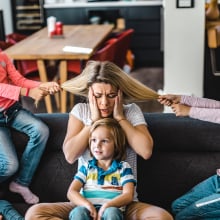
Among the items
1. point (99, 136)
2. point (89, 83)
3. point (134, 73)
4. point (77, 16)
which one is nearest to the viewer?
point (99, 136)

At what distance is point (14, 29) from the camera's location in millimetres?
7711

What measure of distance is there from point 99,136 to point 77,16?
5456mm

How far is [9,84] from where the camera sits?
Answer: 2838 millimetres

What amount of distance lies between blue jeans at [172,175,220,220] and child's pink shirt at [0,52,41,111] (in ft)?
3.17

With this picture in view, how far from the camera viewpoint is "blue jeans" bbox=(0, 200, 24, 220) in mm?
2352

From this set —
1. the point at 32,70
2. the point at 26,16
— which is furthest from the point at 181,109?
the point at 26,16

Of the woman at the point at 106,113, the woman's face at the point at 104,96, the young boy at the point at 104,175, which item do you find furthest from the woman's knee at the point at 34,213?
the woman's face at the point at 104,96

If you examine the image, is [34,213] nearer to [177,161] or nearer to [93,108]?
[93,108]

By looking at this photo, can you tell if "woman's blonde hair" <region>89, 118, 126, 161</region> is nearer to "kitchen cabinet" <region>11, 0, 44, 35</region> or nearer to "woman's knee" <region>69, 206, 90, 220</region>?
"woman's knee" <region>69, 206, 90, 220</region>

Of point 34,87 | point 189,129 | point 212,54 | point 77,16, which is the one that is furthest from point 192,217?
point 77,16

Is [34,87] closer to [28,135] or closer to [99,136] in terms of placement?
[28,135]

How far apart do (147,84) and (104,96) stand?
401 centimetres

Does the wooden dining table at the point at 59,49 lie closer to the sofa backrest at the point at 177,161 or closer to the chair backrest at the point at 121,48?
the chair backrest at the point at 121,48

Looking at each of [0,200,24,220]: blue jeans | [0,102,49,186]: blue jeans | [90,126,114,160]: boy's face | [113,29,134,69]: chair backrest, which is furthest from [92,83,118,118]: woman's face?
[113,29,134,69]: chair backrest
